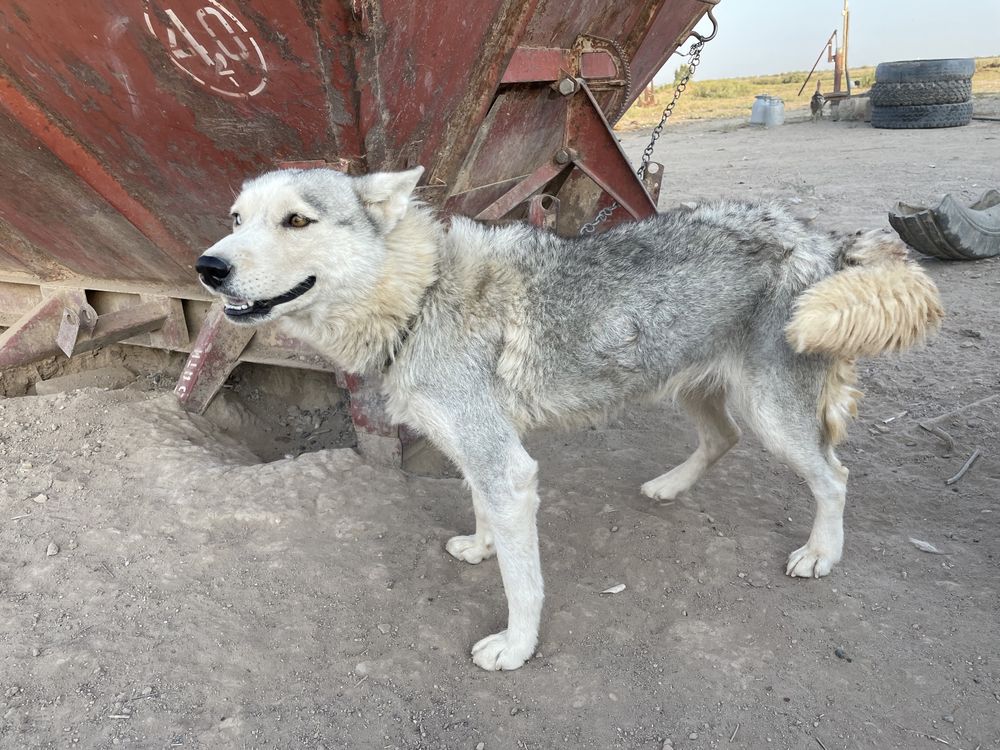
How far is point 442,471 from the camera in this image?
165 inches

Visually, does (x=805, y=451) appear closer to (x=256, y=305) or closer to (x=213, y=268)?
(x=256, y=305)

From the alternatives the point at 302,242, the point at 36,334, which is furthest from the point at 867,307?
the point at 36,334

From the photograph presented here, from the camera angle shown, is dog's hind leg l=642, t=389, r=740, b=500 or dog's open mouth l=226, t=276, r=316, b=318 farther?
dog's hind leg l=642, t=389, r=740, b=500

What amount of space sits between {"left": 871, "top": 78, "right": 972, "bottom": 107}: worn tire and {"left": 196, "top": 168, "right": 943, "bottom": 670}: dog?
1570cm

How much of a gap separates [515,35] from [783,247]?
153cm

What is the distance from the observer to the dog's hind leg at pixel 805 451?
303 cm

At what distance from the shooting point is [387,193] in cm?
272

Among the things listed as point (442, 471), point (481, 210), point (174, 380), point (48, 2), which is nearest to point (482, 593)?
point (442, 471)

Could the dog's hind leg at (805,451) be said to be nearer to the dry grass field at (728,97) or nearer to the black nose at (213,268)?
the black nose at (213,268)

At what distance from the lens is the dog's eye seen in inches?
103

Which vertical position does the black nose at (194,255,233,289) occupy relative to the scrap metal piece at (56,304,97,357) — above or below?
above

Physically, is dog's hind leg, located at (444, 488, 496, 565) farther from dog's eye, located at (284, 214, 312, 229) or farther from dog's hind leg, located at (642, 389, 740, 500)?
dog's eye, located at (284, 214, 312, 229)

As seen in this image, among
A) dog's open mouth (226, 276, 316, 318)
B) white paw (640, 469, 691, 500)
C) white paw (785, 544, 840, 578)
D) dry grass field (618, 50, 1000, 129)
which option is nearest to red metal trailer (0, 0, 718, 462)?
dog's open mouth (226, 276, 316, 318)

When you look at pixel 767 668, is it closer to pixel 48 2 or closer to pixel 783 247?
pixel 783 247
